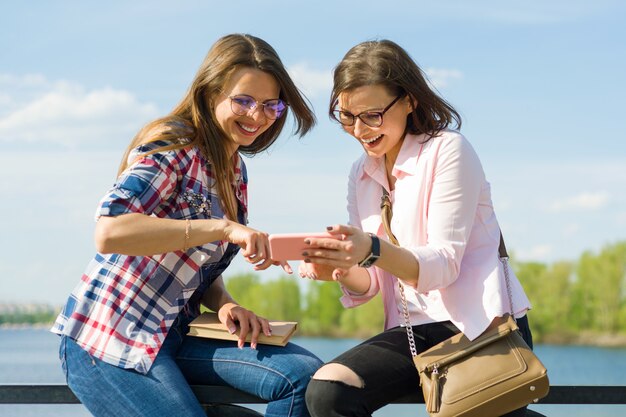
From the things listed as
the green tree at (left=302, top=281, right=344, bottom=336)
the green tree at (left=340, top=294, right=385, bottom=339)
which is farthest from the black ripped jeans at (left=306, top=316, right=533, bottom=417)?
the green tree at (left=302, top=281, right=344, bottom=336)

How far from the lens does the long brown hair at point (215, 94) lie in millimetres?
3211

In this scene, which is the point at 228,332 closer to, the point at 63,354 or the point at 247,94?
the point at 63,354

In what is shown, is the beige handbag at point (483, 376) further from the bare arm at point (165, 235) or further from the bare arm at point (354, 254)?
the bare arm at point (165, 235)

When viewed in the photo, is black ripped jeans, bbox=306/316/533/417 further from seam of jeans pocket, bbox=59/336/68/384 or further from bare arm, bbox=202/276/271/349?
seam of jeans pocket, bbox=59/336/68/384

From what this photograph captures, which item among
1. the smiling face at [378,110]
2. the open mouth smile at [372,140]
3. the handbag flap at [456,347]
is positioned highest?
the smiling face at [378,110]

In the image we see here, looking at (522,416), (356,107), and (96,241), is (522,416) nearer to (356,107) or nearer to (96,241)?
(356,107)

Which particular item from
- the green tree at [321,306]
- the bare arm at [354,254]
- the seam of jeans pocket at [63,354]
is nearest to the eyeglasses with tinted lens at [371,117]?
the bare arm at [354,254]

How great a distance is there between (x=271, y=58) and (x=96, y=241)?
1.01 m

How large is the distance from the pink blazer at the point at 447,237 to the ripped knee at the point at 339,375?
0.38 m

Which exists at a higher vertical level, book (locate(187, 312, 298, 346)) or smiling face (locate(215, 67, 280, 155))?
smiling face (locate(215, 67, 280, 155))

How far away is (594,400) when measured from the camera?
3.42 metres

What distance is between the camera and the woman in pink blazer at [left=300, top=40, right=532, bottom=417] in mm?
2883

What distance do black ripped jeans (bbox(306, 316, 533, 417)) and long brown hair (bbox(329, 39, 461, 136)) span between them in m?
0.79

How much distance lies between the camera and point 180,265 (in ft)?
10.2
